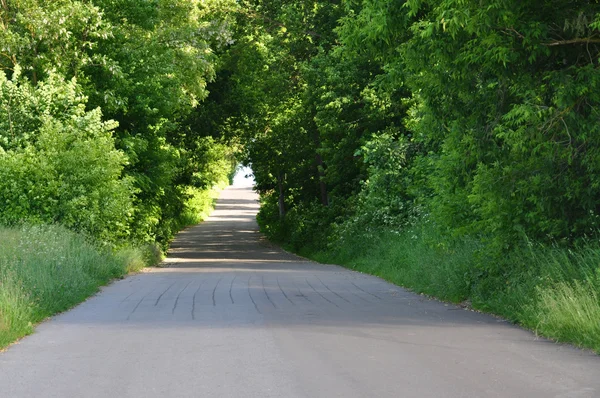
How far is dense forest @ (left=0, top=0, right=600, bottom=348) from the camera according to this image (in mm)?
12820

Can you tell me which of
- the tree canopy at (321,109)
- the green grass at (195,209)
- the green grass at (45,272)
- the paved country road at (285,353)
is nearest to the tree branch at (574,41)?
the tree canopy at (321,109)

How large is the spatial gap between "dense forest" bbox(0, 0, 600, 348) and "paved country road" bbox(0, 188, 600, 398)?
1.36m

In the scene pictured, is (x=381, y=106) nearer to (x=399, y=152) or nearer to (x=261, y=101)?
(x=399, y=152)

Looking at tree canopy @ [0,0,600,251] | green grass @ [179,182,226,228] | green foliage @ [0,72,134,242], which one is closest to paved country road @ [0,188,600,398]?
tree canopy @ [0,0,600,251]

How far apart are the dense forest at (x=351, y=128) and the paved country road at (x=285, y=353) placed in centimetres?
136

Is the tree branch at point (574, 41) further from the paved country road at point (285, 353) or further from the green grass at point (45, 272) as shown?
the green grass at point (45, 272)

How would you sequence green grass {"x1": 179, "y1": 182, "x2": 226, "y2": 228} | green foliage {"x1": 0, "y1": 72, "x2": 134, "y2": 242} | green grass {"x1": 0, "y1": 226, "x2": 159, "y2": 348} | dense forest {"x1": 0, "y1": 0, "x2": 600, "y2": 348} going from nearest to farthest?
green grass {"x1": 0, "y1": 226, "x2": 159, "y2": 348} → dense forest {"x1": 0, "y1": 0, "x2": 600, "y2": 348} → green foliage {"x1": 0, "y1": 72, "x2": 134, "y2": 242} → green grass {"x1": 179, "y1": 182, "x2": 226, "y2": 228}

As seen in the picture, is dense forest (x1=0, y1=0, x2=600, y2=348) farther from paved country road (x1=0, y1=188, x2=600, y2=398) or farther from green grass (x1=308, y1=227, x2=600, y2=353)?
paved country road (x1=0, y1=188, x2=600, y2=398)

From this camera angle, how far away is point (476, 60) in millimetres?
13070

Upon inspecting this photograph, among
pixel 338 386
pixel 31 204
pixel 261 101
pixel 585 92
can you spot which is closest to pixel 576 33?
pixel 585 92

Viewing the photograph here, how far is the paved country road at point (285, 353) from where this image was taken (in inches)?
322

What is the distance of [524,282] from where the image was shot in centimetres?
1377

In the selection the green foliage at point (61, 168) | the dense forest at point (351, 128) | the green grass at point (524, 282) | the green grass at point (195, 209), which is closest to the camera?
the green grass at point (524, 282)

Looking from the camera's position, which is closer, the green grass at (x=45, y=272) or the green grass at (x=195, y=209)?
the green grass at (x=45, y=272)
